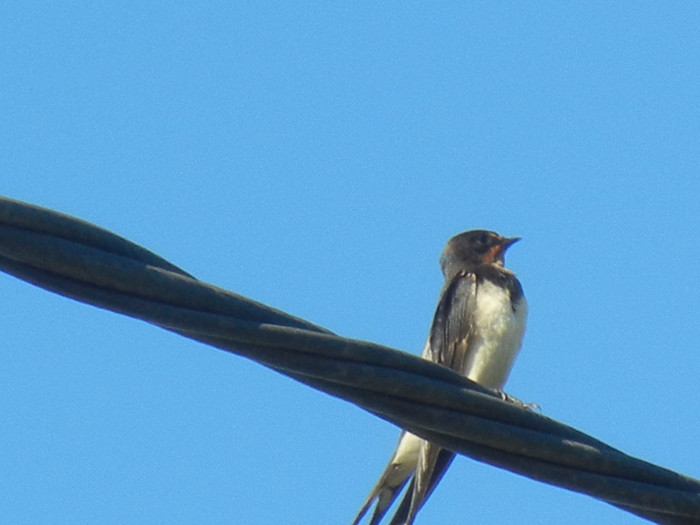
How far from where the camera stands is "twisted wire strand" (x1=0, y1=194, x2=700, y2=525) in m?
3.27

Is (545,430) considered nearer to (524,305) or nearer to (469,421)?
(469,421)

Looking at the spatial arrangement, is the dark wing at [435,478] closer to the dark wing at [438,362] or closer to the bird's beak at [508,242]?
the dark wing at [438,362]

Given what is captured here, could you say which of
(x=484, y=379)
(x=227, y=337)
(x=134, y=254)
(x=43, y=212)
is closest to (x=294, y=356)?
(x=227, y=337)

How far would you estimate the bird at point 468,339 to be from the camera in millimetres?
7582

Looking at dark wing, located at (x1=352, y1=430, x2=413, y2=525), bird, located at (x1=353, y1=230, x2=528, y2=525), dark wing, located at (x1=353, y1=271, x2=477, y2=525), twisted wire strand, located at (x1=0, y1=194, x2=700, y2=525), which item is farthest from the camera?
bird, located at (x1=353, y1=230, x2=528, y2=525)

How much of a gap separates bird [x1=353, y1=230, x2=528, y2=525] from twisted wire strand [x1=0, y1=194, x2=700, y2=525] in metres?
3.69

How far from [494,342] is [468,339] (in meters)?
0.15

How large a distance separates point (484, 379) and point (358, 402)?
4.87m

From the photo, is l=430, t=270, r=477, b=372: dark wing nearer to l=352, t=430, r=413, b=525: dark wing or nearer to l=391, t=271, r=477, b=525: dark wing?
l=391, t=271, r=477, b=525: dark wing

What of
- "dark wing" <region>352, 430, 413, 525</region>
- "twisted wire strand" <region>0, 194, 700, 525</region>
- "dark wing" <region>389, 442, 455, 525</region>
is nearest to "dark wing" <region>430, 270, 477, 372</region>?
"dark wing" <region>352, 430, 413, 525</region>

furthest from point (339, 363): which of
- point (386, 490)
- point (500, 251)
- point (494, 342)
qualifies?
point (500, 251)

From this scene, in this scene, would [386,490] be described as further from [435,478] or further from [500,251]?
[500,251]

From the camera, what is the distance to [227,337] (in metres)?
3.40

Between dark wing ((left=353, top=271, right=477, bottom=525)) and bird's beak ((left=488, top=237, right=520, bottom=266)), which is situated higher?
bird's beak ((left=488, top=237, right=520, bottom=266))
